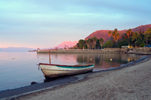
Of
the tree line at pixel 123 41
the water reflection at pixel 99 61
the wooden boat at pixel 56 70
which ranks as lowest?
the water reflection at pixel 99 61

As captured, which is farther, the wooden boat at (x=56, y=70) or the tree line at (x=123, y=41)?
the tree line at (x=123, y=41)

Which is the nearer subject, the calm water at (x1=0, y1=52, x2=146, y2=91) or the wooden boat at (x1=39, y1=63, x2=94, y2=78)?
the wooden boat at (x1=39, y1=63, x2=94, y2=78)

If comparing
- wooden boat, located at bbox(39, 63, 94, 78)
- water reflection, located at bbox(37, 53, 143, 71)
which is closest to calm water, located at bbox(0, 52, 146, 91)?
water reflection, located at bbox(37, 53, 143, 71)

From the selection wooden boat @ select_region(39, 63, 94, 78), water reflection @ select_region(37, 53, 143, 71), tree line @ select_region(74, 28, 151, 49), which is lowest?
water reflection @ select_region(37, 53, 143, 71)

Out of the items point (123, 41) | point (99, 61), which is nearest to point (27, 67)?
point (99, 61)

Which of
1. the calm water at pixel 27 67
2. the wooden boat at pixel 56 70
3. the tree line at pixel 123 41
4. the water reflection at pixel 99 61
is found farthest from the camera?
the tree line at pixel 123 41

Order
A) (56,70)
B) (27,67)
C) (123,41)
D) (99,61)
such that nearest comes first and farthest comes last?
(56,70), (27,67), (99,61), (123,41)

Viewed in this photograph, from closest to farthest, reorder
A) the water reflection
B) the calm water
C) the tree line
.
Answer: the calm water
the water reflection
the tree line

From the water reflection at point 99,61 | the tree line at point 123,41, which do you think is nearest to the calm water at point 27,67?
the water reflection at point 99,61

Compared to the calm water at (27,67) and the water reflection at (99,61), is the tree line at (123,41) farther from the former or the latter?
the calm water at (27,67)

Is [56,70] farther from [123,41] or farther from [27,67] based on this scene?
[123,41]

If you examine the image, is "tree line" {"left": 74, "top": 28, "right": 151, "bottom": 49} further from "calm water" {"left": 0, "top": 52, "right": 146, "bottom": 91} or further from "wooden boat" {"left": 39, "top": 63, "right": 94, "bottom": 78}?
"wooden boat" {"left": 39, "top": 63, "right": 94, "bottom": 78}

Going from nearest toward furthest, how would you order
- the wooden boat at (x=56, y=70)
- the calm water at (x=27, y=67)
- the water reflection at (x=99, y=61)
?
the wooden boat at (x=56, y=70) < the calm water at (x=27, y=67) < the water reflection at (x=99, y=61)

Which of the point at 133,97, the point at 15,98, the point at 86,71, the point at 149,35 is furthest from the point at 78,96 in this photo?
the point at 149,35
